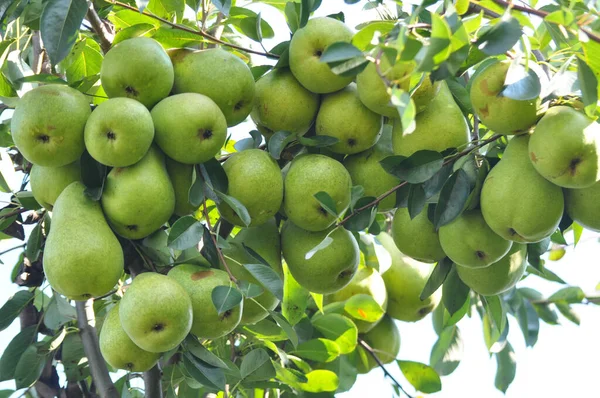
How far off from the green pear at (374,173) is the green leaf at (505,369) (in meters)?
1.28

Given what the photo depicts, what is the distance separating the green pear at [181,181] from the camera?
2.43 metres

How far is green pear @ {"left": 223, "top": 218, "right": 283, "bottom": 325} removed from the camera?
257 centimetres

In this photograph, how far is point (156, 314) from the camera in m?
2.15

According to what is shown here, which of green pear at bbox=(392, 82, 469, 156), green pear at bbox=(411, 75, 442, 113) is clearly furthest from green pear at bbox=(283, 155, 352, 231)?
green pear at bbox=(411, 75, 442, 113)

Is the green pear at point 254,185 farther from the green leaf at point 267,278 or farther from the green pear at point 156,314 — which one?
the green pear at point 156,314

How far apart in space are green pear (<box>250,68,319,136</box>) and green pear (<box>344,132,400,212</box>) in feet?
0.64

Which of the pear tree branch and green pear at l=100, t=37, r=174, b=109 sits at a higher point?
green pear at l=100, t=37, r=174, b=109

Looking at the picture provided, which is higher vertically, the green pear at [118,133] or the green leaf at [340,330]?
the green pear at [118,133]

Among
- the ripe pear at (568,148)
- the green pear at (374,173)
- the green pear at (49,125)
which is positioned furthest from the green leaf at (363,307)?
the green pear at (49,125)

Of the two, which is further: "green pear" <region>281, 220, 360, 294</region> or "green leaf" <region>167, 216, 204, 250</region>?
"green pear" <region>281, 220, 360, 294</region>

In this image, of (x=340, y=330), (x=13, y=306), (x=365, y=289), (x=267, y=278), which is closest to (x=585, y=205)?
(x=267, y=278)

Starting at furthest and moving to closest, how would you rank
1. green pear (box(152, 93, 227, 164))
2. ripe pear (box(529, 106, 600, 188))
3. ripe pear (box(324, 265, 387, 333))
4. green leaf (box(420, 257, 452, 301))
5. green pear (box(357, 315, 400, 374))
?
green pear (box(357, 315, 400, 374)), ripe pear (box(324, 265, 387, 333)), green leaf (box(420, 257, 452, 301)), green pear (box(152, 93, 227, 164)), ripe pear (box(529, 106, 600, 188))

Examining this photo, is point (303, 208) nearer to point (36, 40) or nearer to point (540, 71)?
point (540, 71)

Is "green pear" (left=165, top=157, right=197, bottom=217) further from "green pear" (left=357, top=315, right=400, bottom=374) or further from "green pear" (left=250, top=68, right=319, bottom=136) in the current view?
"green pear" (left=357, top=315, right=400, bottom=374)
